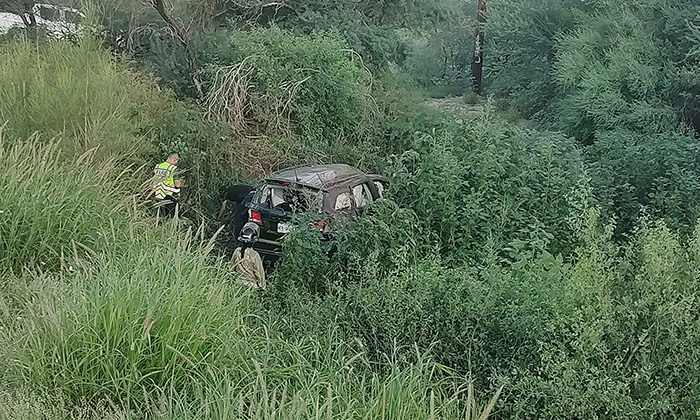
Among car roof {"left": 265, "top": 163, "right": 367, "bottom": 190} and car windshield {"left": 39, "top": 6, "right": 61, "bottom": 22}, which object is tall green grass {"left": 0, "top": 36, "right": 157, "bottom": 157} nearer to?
car roof {"left": 265, "top": 163, "right": 367, "bottom": 190}

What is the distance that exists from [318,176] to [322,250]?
2261 millimetres

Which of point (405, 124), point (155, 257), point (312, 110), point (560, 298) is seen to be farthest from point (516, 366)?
point (405, 124)

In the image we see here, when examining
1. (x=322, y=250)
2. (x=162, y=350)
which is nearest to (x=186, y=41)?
(x=322, y=250)

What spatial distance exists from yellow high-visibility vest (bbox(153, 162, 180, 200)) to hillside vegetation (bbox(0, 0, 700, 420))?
19cm

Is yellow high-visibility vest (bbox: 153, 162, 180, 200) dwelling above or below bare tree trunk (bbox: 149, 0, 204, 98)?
below

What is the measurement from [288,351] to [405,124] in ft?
32.4

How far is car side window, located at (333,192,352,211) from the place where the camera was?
8.56 metres

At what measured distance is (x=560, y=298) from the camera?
545 centimetres

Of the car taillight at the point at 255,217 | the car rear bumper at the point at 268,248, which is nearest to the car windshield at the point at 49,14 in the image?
the car taillight at the point at 255,217

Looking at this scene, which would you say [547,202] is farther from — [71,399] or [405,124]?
[71,399]

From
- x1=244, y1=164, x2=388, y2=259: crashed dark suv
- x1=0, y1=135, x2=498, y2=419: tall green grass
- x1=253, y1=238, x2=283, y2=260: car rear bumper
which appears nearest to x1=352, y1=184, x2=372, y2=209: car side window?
x1=244, y1=164, x2=388, y2=259: crashed dark suv

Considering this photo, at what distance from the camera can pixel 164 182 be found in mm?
8758

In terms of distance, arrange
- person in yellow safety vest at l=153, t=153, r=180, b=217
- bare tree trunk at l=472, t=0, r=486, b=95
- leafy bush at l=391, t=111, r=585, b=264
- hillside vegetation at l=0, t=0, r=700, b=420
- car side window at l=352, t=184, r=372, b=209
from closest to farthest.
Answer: hillside vegetation at l=0, t=0, r=700, b=420
leafy bush at l=391, t=111, r=585, b=264
person in yellow safety vest at l=153, t=153, r=180, b=217
car side window at l=352, t=184, r=372, b=209
bare tree trunk at l=472, t=0, r=486, b=95

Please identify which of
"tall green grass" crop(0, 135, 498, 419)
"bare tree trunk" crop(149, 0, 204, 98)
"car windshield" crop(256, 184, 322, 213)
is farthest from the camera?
"bare tree trunk" crop(149, 0, 204, 98)
